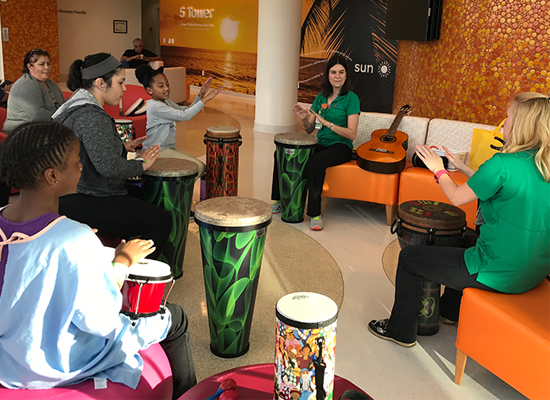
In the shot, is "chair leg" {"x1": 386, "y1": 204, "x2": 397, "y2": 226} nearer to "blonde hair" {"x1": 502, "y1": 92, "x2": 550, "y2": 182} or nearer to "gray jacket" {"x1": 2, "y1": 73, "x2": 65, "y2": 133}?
"blonde hair" {"x1": 502, "y1": 92, "x2": 550, "y2": 182}

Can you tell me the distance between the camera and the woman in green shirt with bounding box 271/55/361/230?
14.9 ft

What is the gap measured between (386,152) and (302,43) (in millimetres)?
7361

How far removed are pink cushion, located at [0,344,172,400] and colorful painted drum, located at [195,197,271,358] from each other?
0.69 m

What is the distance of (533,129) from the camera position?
2.18 meters

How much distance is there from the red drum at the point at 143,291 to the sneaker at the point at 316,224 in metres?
2.69

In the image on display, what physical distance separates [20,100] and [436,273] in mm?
3863

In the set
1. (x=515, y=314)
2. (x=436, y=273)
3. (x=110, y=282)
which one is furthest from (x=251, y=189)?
(x=110, y=282)

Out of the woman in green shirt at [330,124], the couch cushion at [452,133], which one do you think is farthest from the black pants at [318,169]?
the couch cushion at [452,133]

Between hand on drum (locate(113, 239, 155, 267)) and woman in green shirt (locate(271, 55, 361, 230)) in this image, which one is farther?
woman in green shirt (locate(271, 55, 361, 230))

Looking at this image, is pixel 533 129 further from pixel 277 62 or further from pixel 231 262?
pixel 277 62

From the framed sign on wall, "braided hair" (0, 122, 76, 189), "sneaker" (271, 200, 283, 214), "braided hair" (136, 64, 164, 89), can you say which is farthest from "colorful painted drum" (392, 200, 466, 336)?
the framed sign on wall

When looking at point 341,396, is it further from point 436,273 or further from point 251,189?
point 251,189

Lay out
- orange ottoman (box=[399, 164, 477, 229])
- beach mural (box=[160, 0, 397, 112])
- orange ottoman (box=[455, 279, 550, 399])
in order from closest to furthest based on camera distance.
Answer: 1. orange ottoman (box=[455, 279, 550, 399])
2. orange ottoman (box=[399, 164, 477, 229])
3. beach mural (box=[160, 0, 397, 112])

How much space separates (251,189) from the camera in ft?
18.0
